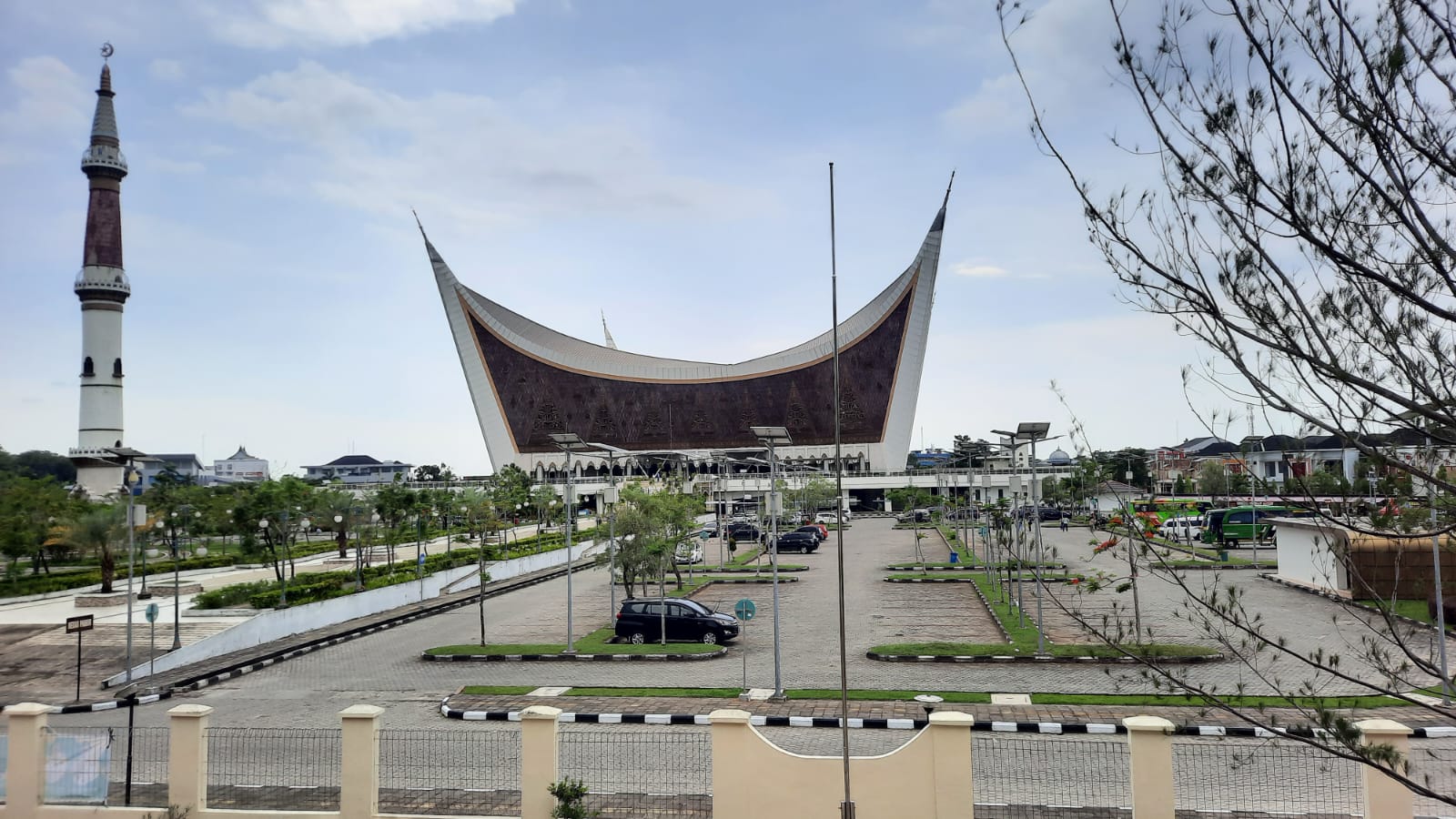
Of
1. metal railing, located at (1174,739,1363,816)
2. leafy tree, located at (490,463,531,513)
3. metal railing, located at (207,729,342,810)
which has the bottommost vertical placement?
metal railing, located at (207,729,342,810)

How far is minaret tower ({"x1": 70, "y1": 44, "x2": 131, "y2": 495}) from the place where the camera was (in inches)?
1820

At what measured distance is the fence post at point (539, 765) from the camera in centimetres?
754

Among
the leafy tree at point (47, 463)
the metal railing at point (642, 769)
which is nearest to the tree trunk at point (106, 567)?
the metal railing at point (642, 769)

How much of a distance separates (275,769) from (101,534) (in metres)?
17.6

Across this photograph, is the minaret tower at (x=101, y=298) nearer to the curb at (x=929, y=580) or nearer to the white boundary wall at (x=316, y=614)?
the white boundary wall at (x=316, y=614)

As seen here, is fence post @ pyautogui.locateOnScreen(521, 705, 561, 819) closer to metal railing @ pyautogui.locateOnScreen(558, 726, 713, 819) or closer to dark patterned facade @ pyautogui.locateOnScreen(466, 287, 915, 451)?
metal railing @ pyautogui.locateOnScreen(558, 726, 713, 819)

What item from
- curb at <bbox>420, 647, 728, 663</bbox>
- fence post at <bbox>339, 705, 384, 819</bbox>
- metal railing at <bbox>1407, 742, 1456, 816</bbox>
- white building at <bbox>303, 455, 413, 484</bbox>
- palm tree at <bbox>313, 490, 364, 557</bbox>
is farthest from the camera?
white building at <bbox>303, 455, 413, 484</bbox>

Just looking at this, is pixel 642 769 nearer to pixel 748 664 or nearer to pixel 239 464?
pixel 748 664

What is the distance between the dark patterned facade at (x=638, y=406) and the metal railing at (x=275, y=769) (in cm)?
6089

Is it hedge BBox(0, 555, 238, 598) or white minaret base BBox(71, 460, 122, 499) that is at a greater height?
white minaret base BBox(71, 460, 122, 499)

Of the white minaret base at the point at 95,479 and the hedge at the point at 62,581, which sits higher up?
the white minaret base at the point at 95,479

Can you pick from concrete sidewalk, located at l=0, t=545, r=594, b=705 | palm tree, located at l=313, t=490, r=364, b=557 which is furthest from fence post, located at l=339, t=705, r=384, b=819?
palm tree, located at l=313, t=490, r=364, b=557

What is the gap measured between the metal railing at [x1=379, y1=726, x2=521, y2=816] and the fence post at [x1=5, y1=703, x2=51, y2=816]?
2834 millimetres

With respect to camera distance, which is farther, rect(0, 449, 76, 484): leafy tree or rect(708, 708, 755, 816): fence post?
rect(0, 449, 76, 484): leafy tree
